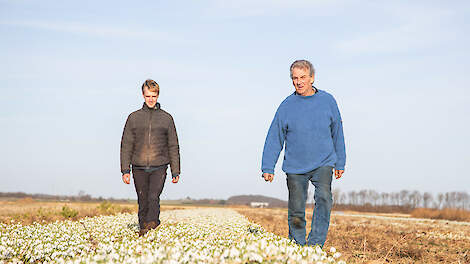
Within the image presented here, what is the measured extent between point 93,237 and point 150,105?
122 inches

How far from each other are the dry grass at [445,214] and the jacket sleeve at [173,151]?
97.7 feet

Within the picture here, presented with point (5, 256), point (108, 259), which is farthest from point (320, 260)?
point (5, 256)

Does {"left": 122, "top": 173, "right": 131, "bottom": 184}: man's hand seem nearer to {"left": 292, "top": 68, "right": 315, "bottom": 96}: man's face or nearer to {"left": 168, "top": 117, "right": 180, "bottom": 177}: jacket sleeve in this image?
{"left": 168, "top": 117, "right": 180, "bottom": 177}: jacket sleeve

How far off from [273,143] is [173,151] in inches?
119

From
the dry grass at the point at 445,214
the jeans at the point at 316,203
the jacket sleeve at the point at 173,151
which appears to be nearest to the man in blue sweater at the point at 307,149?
the jeans at the point at 316,203

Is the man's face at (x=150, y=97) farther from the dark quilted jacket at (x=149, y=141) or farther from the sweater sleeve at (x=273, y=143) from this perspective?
the sweater sleeve at (x=273, y=143)

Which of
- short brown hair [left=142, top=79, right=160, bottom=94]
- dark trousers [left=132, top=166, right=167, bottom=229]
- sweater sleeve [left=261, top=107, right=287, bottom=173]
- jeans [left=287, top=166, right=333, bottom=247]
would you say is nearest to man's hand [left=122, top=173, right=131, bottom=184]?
dark trousers [left=132, top=166, right=167, bottom=229]

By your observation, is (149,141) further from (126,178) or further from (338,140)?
(338,140)

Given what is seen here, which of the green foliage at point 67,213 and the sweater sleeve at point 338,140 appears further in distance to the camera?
the green foliage at point 67,213

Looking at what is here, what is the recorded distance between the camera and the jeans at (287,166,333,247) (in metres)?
6.84

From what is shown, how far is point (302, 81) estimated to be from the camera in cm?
702

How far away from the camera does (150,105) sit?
934cm

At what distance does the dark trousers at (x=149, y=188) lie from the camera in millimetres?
9336

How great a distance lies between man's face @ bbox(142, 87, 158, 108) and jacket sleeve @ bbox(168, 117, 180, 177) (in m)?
0.62
